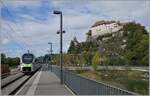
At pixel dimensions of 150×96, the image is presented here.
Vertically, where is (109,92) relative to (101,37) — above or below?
below

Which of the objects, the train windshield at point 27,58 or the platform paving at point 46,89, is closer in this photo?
the platform paving at point 46,89

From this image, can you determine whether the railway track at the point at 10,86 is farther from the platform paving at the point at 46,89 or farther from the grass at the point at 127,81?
the grass at the point at 127,81

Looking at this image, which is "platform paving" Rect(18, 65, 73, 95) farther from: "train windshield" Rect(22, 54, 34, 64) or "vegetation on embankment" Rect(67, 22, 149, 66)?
"vegetation on embankment" Rect(67, 22, 149, 66)

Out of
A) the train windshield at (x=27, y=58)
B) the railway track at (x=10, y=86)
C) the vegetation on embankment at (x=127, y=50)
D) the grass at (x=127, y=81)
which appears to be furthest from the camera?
the vegetation on embankment at (x=127, y=50)

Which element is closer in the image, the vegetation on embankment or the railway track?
the railway track

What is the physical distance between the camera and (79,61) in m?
118

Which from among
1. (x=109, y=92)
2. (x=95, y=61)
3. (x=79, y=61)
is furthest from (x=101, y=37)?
(x=109, y=92)

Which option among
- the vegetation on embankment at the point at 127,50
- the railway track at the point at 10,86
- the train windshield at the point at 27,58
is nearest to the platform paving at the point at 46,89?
the railway track at the point at 10,86

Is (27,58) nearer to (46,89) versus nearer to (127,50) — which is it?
(46,89)

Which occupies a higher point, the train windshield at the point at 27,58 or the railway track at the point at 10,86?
the train windshield at the point at 27,58

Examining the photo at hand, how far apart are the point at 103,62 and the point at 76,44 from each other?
158 feet

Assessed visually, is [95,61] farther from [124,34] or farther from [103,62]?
[124,34]

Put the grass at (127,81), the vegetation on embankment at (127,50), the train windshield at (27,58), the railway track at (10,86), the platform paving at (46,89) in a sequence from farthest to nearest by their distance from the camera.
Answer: the vegetation on embankment at (127,50) < the train windshield at (27,58) < the grass at (127,81) < the railway track at (10,86) < the platform paving at (46,89)

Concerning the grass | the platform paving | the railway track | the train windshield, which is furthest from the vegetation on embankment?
the platform paving
